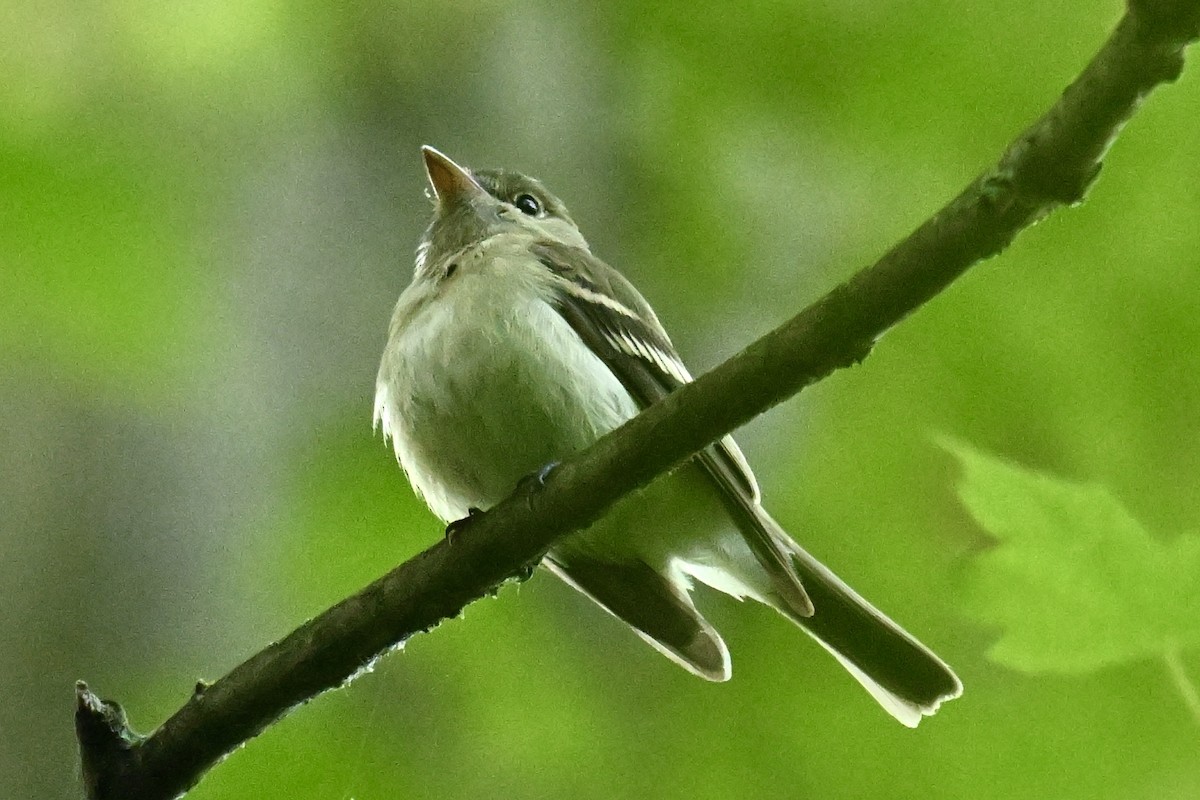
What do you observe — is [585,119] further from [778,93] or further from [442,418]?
→ [442,418]

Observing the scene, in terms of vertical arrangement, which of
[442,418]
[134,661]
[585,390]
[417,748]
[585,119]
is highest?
[585,119]

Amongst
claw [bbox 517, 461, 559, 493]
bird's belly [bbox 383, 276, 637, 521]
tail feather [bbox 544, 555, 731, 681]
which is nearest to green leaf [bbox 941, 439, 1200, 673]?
claw [bbox 517, 461, 559, 493]

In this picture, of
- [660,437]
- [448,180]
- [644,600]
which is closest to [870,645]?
[644,600]

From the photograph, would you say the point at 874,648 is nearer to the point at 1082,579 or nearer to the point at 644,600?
the point at 644,600

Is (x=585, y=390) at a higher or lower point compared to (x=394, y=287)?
lower

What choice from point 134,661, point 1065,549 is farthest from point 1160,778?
point 134,661
